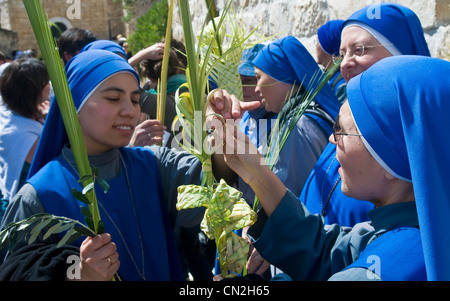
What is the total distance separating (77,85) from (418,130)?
1316 mm

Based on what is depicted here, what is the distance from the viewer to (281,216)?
5.21 feet

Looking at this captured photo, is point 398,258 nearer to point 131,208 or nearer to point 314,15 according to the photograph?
point 131,208

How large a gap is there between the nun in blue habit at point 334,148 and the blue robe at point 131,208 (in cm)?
68

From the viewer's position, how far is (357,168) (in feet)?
4.75

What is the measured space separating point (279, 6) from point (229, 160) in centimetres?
363

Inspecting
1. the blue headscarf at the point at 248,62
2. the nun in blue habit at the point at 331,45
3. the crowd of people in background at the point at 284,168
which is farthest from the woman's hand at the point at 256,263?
the nun in blue habit at the point at 331,45

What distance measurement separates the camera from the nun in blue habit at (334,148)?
6.55 ft

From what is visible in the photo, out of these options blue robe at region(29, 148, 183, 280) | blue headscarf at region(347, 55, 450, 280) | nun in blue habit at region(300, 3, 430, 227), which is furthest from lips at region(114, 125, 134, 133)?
blue headscarf at region(347, 55, 450, 280)

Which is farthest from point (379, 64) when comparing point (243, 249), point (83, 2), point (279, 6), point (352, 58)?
point (83, 2)

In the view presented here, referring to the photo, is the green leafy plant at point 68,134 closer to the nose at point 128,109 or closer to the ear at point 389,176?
the nose at point 128,109

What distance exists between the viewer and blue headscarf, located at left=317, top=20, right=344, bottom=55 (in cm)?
381

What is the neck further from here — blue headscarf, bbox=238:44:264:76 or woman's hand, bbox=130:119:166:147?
blue headscarf, bbox=238:44:264:76

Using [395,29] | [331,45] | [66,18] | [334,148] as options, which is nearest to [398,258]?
[334,148]
